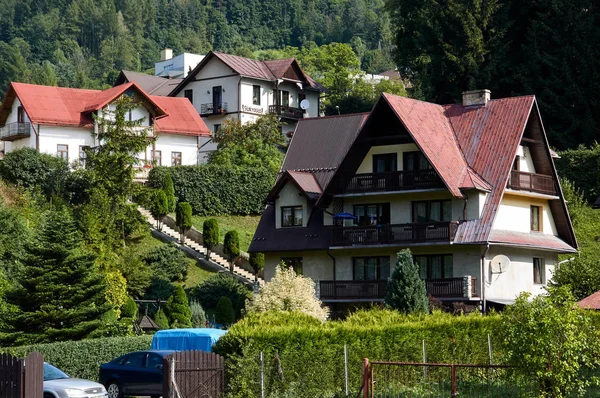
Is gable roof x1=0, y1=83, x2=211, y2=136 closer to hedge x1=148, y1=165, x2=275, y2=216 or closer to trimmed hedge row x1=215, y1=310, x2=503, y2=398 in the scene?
hedge x1=148, y1=165, x2=275, y2=216

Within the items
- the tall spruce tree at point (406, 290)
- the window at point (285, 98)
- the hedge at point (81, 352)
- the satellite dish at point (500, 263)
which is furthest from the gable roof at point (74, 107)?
the hedge at point (81, 352)

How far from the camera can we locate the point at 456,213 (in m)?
47.4

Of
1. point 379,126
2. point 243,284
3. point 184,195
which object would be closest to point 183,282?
point 243,284

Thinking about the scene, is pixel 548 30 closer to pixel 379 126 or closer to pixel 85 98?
pixel 379 126

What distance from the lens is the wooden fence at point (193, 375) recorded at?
27.9m

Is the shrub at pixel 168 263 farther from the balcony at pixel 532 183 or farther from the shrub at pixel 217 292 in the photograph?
the balcony at pixel 532 183

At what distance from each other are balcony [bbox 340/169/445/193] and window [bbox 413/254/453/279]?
2.93m

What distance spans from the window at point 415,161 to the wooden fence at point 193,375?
67.7 ft

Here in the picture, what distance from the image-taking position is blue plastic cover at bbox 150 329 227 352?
3616 centimetres

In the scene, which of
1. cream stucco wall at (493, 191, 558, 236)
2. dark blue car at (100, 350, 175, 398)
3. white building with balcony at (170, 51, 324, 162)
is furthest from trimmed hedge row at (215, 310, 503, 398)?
white building with balcony at (170, 51, 324, 162)

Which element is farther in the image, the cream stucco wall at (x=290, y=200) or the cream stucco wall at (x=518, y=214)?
the cream stucco wall at (x=290, y=200)

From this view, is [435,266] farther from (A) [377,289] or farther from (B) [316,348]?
(B) [316,348]

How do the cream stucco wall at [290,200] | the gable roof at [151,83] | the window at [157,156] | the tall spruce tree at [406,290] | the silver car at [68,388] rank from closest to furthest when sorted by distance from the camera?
1. the silver car at [68,388]
2. the tall spruce tree at [406,290]
3. the cream stucco wall at [290,200]
4. the window at [157,156]
5. the gable roof at [151,83]

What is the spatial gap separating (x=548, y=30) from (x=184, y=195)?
23.0 meters
